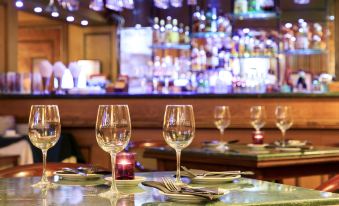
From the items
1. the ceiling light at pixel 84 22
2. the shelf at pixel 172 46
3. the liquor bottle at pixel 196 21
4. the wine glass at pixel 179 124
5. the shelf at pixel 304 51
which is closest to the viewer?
the wine glass at pixel 179 124

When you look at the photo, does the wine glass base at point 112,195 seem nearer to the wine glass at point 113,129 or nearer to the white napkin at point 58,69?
the wine glass at point 113,129

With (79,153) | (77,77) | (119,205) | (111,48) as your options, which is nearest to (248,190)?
(119,205)

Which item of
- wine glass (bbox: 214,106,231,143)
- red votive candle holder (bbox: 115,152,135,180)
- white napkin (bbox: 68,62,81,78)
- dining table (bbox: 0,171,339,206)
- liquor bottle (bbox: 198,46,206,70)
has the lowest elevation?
dining table (bbox: 0,171,339,206)

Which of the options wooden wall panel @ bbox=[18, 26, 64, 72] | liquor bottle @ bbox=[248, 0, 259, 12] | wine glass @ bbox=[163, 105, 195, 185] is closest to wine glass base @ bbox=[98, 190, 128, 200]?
wine glass @ bbox=[163, 105, 195, 185]

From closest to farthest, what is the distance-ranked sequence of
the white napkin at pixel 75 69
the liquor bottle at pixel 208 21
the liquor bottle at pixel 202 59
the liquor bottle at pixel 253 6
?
the white napkin at pixel 75 69 → the liquor bottle at pixel 253 6 → the liquor bottle at pixel 202 59 → the liquor bottle at pixel 208 21

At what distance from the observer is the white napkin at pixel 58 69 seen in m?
6.38

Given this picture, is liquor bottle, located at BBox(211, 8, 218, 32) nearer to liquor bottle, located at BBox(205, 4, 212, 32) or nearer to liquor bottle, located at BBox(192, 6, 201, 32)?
liquor bottle, located at BBox(205, 4, 212, 32)

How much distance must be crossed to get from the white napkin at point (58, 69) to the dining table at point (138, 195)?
403 cm

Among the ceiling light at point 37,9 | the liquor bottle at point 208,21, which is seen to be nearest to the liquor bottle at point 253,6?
the liquor bottle at point 208,21

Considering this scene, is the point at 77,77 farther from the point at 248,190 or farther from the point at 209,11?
the point at 248,190

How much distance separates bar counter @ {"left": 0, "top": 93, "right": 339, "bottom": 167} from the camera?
5.50 metres

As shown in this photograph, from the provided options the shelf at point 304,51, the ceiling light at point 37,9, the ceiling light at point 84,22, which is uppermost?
the ceiling light at point 84,22

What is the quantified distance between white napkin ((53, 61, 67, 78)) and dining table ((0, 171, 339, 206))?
403 cm

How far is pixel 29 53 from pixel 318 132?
7.49 m
